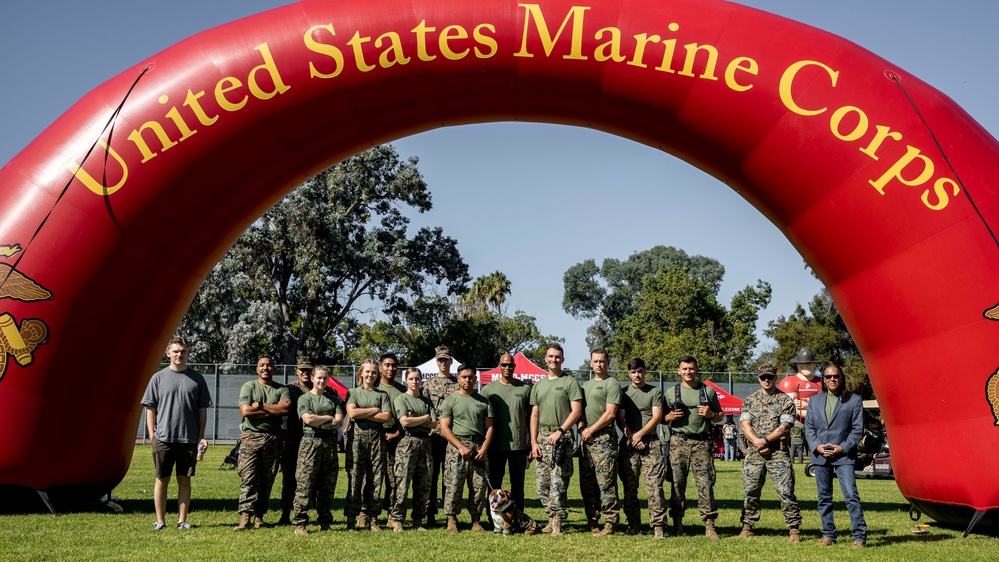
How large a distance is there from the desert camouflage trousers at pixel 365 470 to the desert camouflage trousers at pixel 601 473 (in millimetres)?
2005

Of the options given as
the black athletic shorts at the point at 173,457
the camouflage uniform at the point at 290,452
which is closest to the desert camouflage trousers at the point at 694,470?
the camouflage uniform at the point at 290,452

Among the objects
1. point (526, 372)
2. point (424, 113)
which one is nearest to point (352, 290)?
point (526, 372)

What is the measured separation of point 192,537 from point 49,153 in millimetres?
4465

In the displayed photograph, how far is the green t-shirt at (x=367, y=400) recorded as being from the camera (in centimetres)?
888

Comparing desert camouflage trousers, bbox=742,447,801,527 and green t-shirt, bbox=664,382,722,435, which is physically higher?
green t-shirt, bbox=664,382,722,435

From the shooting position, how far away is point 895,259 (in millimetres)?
8828

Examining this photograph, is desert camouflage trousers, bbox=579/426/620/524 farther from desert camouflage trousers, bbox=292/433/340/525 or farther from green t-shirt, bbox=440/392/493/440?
desert camouflage trousers, bbox=292/433/340/525

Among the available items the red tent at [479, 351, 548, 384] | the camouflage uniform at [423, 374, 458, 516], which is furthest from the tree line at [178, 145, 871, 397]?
the camouflage uniform at [423, 374, 458, 516]

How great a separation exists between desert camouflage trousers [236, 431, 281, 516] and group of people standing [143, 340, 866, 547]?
0.04 feet

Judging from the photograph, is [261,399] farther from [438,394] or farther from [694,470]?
[694,470]

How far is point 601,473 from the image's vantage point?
8562mm

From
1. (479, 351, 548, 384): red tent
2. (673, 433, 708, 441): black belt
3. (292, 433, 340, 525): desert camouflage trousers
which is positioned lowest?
(292, 433, 340, 525): desert camouflage trousers

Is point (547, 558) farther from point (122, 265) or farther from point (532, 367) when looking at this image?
point (532, 367)

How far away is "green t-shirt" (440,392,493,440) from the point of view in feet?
29.3
